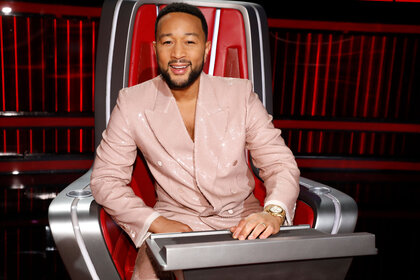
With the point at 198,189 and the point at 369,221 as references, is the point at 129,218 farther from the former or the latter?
the point at 369,221

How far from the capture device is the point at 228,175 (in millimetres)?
1167

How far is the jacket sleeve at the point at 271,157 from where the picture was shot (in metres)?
1.10

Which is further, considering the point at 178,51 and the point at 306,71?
the point at 306,71

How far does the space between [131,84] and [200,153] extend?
424 mm

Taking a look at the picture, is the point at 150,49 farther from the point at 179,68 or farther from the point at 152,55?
the point at 179,68

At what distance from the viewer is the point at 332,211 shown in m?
1.07

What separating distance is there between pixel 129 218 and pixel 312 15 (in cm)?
353

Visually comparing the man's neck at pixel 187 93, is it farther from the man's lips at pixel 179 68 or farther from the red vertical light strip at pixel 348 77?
the red vertical light strip at pixel 348 77

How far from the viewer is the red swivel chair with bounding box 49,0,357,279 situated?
0.91 meters

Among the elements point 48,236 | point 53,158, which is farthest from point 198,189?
point 53,158

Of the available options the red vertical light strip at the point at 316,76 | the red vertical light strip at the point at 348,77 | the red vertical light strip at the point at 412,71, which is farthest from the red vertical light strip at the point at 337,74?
the red vertical light strip at the point at 412,71

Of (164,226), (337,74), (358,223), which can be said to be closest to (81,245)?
(164,226)

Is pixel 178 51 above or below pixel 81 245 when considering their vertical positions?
above

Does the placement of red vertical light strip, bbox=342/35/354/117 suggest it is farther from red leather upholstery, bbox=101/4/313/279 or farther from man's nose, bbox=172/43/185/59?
man's nose, bbox=172/43/185/59
